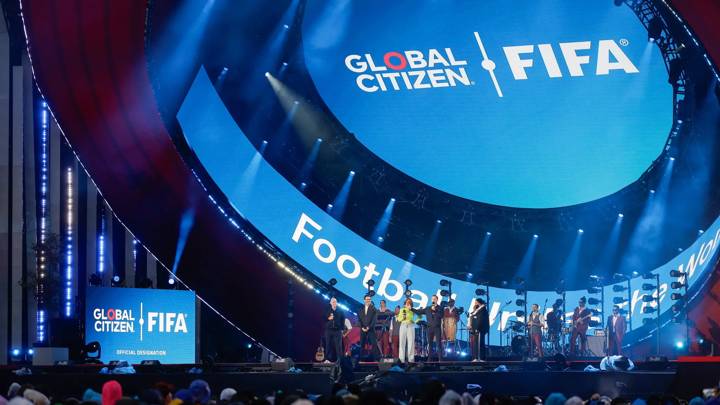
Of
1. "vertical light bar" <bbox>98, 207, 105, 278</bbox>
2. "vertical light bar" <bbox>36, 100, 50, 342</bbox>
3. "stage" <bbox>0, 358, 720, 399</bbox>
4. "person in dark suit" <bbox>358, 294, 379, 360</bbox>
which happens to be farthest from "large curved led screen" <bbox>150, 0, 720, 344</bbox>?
"stage" <bbox>0, 358, 720, 399</bbox>

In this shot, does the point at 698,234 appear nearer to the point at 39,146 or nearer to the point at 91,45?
the point at 91,45

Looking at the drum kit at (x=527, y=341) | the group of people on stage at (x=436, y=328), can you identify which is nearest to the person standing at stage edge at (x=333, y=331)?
the group of people on stage at (x=436, y=328)

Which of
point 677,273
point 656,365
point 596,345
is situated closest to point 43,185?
point 596,345

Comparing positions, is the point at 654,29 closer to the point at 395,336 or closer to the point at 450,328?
the point at 450,328

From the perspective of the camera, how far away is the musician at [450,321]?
1892cm

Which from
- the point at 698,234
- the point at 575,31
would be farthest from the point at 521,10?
the point at 698,234

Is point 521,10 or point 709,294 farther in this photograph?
point 521,10

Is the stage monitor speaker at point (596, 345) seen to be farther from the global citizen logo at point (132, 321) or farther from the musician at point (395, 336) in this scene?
the global citizen logo at point (132, 321)

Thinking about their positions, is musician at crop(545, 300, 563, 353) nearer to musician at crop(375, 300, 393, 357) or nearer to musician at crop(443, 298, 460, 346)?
musician at crop(443, 298, 460, 346)

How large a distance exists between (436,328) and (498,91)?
4.90 m

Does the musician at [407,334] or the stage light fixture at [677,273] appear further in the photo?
the stage light fixture at [677,273]

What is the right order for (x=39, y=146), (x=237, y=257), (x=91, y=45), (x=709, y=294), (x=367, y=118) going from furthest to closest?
(x=39, y=146), (x=367, y=118), (x=237, y=257), (x=709, y=294), (x=91, y=45)

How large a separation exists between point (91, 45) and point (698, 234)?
11.2 meters

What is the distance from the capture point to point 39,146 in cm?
2192
